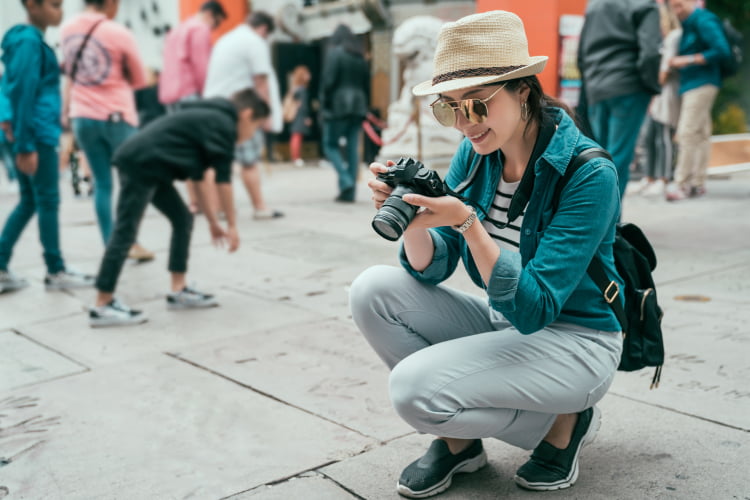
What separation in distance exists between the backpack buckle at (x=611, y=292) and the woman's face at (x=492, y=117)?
496mm

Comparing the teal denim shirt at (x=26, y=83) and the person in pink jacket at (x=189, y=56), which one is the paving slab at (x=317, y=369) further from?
the person in pink jacket at (x=189, y=56)

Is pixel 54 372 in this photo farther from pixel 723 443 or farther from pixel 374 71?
pixel 374 71

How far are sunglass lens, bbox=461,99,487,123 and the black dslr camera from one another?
20cm

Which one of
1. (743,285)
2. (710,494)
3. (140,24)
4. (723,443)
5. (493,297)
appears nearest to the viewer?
(493,297)

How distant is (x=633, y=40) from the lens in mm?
5711

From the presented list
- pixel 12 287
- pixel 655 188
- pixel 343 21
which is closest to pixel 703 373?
pixel 12 287

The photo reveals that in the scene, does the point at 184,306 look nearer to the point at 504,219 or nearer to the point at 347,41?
the point at 504,219

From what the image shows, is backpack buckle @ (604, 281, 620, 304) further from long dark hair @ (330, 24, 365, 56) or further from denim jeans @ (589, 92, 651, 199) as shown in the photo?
long dark hair @ (330, 24, 365, 56)

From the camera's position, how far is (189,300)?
15.5 feet

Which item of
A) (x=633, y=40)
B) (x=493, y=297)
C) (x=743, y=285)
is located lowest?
(x=743, y=285)

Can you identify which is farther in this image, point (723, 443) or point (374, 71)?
point (374, 71)

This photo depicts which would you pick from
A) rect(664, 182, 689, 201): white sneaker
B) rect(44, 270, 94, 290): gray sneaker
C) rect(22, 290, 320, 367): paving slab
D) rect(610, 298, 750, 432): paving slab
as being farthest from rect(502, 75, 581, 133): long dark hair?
rect(664, 182, 689, 201): white sneaker

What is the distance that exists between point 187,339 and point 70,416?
1.04 metres

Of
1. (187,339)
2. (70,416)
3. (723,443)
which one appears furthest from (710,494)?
(187,339)
